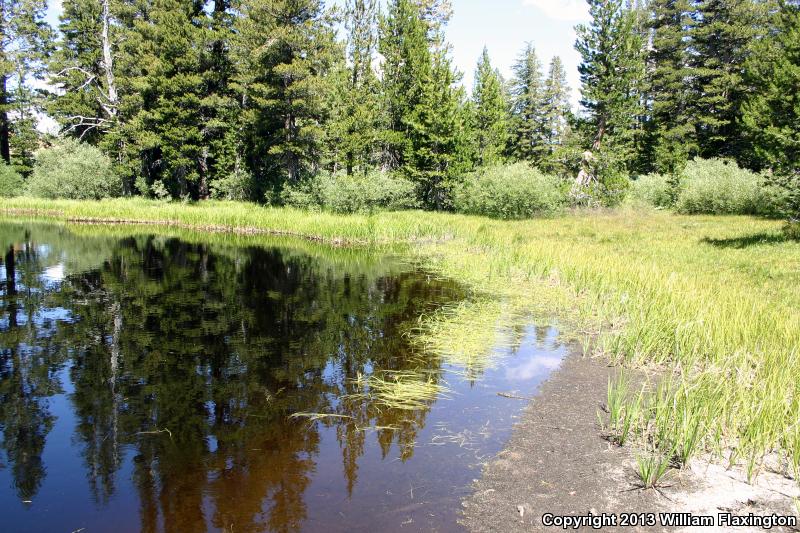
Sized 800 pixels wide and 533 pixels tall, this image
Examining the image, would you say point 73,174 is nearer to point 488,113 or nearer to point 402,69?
point 402,69

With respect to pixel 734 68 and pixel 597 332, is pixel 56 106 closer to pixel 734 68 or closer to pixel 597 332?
pixel 597 332

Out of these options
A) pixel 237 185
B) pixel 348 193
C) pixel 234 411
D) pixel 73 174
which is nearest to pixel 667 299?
pixel 234 411

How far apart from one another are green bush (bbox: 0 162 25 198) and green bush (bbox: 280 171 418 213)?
924 inches


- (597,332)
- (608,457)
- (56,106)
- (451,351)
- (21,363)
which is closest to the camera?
(608,457)

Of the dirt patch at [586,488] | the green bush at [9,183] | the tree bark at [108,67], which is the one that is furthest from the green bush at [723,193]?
the green bush at [9,183]

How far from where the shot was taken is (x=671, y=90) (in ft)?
155

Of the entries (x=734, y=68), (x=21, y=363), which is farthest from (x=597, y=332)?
(x=734, y=68)

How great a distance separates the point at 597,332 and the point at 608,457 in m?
5.30

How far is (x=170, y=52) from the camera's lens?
37.5 metres

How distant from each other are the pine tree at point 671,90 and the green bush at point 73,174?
1768 inches

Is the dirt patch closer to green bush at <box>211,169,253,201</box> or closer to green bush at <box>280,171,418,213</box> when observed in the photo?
green bush at <box>280,171,418,213</box>

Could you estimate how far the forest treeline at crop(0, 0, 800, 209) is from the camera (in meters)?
34.0

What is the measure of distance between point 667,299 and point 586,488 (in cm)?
654

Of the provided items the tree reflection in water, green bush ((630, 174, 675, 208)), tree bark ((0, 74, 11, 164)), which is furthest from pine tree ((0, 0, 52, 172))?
green bush ((630, 174, 675, 208))
